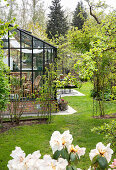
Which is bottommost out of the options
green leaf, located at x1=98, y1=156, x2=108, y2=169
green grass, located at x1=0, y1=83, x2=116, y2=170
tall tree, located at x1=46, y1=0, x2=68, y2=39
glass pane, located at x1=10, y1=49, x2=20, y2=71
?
green grass, located at x1=0, y1=83, x2=116, y2=170

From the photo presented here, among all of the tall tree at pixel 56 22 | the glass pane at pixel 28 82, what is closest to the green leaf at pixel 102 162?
the glass pane at pixel 28 82

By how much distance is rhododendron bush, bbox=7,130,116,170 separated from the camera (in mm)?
1084

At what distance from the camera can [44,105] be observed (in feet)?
24.9

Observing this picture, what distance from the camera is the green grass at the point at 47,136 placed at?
16.2 feet

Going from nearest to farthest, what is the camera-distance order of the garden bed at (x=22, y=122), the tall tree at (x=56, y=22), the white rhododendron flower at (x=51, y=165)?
the white rhododendron flower at (x=51, y=165)
the garden bed at (x=22, y=122)
the tall tree at (x=56, y=22)

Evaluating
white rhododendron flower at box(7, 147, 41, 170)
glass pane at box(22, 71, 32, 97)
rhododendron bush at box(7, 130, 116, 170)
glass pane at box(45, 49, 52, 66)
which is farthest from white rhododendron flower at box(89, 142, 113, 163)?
glass pane at box(45, 49, 52, 66)

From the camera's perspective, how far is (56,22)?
85.5 ft

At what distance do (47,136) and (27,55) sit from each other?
13.8 feet

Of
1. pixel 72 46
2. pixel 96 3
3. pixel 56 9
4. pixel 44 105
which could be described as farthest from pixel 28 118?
pixel 56 9

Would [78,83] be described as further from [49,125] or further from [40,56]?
[40,56]

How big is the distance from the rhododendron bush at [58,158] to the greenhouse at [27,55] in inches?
306

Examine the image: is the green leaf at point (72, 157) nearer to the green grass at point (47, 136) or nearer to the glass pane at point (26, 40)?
the green grass at point (47, 136)

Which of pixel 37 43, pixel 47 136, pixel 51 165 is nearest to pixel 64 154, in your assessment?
pixel 51 165

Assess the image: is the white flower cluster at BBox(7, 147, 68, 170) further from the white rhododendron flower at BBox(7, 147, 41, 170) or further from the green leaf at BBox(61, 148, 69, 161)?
the green leaf at BBox(61, 148, 69, 161)
